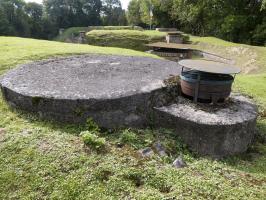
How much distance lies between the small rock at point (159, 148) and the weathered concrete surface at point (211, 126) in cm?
43

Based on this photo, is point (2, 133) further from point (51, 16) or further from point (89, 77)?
point (51, 16)

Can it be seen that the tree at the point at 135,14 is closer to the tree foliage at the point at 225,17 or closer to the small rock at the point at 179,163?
the tree foliage at the point at 225,17

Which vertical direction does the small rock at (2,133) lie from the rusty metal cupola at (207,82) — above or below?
below

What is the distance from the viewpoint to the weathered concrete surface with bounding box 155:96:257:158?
4.11 meters

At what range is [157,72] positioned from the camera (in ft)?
19.2

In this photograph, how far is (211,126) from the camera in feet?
13.3

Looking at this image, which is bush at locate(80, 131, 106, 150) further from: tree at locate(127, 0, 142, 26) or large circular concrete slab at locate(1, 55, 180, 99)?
tree at locate(127, 0, 142, 26)

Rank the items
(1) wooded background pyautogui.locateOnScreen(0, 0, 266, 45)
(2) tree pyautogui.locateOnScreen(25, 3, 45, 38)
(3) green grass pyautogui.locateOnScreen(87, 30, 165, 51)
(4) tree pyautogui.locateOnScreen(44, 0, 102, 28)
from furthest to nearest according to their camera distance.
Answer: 1. (4) tree pyautogui.locateOnScreen(44, 0, 102, 28)
2. (2) tree pyautogui.locateOnScreen(25, 3, 45, 38)
3. (1) wooded background pyautogui.locateOnScreen(0, 0, 266, 45)
4. (3) green grass pyautogui.locateOnScreen(87, 30, 165, 51)

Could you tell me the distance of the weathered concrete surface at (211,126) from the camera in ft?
→ 13.5

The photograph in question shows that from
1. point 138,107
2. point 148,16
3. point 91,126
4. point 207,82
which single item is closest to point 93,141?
point 91,126

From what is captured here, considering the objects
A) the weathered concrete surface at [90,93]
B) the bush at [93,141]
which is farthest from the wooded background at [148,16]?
the bush at [93,141]

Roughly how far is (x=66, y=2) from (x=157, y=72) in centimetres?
5135

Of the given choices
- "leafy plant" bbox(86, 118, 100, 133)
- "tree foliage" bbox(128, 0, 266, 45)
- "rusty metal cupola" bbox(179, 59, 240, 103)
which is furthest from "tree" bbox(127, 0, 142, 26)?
"leafy plant" bbox(86, 118, 100, 133)

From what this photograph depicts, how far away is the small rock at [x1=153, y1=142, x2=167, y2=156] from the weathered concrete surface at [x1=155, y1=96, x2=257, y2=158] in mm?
429
